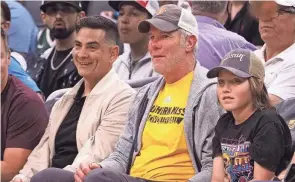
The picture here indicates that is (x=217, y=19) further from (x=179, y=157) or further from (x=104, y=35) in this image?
(x=179, y=157)

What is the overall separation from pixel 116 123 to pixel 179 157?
24.4 inches

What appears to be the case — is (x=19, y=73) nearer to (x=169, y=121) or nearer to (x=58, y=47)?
(x=58, y=47)

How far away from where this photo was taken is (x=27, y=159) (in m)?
5.34

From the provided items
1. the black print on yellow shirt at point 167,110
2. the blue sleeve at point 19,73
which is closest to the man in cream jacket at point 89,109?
the black print on yellow shirt at point 167,110

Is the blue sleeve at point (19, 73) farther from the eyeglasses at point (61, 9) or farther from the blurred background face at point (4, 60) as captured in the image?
the eyeglasses at point (61, 9)

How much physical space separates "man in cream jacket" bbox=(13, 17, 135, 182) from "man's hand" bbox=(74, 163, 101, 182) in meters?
0.44

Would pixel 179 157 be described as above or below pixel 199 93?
below

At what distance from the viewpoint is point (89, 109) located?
5.09 m

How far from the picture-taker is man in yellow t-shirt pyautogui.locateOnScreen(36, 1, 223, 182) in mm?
4453

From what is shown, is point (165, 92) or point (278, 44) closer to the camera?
point (165, 92)

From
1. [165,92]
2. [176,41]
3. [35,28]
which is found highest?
[176,41]

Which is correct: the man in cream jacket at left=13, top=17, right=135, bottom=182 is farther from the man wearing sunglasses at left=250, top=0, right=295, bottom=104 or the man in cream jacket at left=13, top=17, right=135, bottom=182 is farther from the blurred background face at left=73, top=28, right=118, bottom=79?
the man wearing sunglasses at left=250, top=0, right=295, bottom=104

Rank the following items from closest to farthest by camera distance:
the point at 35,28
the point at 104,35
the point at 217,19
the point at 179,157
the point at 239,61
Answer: the point at 239,61, the point at 179,157, the point at 104,35, the point at 217,19, the point at 35,28

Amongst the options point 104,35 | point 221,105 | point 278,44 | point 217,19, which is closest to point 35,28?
point 217,19
